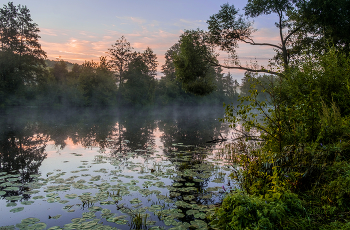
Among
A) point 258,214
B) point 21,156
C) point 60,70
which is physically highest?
point 60,70

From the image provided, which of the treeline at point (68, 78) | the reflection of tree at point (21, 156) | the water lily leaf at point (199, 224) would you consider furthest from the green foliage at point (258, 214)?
the treeline at point (68, 78)

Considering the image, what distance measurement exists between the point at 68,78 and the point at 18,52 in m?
14.1

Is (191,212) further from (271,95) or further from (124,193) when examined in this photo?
(271,95)

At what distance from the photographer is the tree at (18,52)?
49.0 metres

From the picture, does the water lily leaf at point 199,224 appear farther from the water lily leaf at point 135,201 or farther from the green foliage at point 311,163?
the water lily leaf at point 135,201

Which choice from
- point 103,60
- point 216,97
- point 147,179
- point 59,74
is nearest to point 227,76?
point 216,97

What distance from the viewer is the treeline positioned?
5034 centimetres

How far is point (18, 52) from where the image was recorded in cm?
5244

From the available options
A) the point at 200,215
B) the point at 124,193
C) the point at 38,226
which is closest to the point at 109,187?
the point at 124,193

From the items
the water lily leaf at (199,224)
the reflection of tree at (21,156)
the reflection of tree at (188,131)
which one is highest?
the water lily leaf at (199,224)

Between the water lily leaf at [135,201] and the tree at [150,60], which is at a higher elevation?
the tree at [150,60]

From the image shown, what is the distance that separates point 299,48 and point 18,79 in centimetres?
5317

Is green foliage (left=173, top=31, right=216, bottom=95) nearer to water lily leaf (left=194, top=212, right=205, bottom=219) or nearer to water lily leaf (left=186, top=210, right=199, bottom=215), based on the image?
water lily leaf (left=186, top=210, right=199, bottom=215)

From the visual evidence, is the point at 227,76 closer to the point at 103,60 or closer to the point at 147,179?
the point at 103,60
